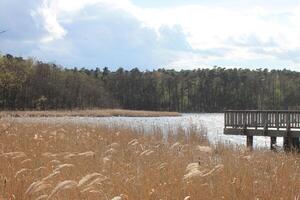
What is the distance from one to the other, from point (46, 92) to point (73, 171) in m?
96.9

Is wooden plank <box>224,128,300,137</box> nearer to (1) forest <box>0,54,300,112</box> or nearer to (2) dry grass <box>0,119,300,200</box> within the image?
(2) dry grass <box>0,119,300,200</box>

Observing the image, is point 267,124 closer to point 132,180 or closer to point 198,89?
point 132,180

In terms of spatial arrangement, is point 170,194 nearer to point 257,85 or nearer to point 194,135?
point 194,135

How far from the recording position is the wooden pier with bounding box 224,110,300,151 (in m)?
25.4

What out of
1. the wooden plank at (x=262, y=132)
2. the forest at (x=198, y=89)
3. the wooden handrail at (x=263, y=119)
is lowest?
the wooden plank at (x=262, y=132)

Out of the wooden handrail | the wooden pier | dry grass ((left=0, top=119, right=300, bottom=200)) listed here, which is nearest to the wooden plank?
the wooden pier

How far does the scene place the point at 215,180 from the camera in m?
7.20

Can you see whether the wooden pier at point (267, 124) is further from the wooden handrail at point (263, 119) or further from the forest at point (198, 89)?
the forest at point (198, 89)

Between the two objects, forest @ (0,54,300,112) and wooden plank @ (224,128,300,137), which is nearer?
wooden plank @ (224,128,300,137)

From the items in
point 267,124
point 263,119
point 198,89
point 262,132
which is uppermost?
point 198,89

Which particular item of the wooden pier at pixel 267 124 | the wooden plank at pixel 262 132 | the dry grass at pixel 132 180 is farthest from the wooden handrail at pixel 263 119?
the dry grass at pixel 132 180

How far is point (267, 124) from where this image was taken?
88.0ft

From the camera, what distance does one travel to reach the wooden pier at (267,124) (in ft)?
83.5

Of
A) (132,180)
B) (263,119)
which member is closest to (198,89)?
(263,119)
